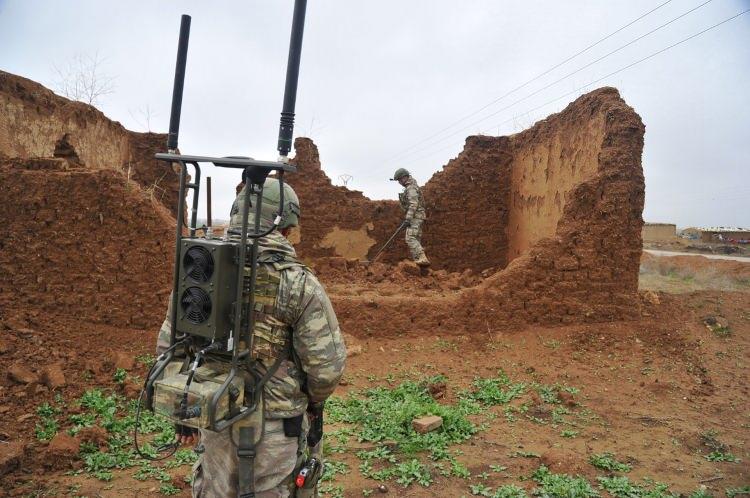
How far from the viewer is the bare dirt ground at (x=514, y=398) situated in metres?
3.76

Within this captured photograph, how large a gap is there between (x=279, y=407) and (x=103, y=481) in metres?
2.19

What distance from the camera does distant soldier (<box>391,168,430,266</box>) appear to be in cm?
1023

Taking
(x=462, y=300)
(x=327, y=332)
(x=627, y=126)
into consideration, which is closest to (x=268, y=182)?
(x=327, y=332)

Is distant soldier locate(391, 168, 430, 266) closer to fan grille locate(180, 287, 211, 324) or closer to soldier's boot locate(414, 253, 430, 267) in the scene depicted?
soldier's boot locate(414, 253, 430, 267)

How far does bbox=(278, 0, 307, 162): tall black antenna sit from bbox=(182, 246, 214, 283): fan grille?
0.54m

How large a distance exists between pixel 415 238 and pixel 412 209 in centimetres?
59

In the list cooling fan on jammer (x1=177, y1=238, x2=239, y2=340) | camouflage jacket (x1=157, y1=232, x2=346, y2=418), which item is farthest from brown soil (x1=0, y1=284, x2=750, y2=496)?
cooling fan on jammer (x1=177, y1=238, x2=239, y2=340)

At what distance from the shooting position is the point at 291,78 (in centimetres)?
212

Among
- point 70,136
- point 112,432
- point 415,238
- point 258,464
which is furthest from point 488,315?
point 70,136

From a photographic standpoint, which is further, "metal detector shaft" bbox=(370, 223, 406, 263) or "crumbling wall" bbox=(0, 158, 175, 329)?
"metal detector shaft" bbox=(370, 223, 406, 263)

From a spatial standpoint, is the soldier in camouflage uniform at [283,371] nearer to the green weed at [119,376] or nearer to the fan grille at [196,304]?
the fan grille at [196,304]

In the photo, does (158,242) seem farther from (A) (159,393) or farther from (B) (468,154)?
(B) (468,154)

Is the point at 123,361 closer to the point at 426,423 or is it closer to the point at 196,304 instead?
the point at 426,423

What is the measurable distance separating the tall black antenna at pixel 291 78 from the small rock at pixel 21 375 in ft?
14.0
